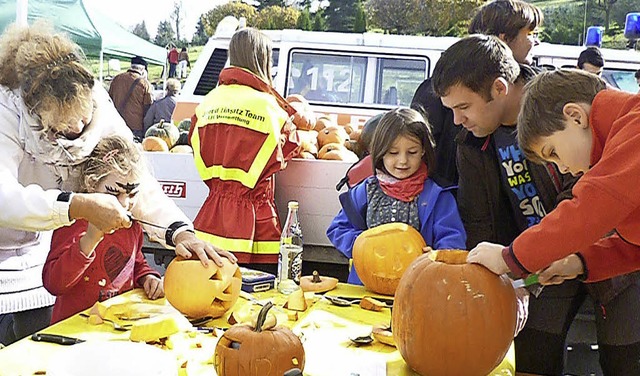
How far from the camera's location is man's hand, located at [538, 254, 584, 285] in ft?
6.21

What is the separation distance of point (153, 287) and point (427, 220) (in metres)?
1.19

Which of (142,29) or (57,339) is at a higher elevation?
(142,29)

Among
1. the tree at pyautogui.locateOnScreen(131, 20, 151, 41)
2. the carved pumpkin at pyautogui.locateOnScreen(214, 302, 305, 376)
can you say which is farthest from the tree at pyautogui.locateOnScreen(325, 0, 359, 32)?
the carved pumpkin at pyautogui.locateOnScreen(214, 302, 305, 376)

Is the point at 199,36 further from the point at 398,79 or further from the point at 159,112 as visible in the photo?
the point at 398,79

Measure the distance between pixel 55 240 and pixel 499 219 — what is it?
67.7 inches

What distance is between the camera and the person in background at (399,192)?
2.96m

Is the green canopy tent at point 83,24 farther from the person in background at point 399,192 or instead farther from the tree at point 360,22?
the person in background at point 399,192

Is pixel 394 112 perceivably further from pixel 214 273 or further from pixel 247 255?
pixel 247 255

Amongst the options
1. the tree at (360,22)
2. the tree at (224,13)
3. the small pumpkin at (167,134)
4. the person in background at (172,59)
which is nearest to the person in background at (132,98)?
the small pumpkin at (167,134)

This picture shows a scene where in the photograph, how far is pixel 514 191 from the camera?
2.71 metres

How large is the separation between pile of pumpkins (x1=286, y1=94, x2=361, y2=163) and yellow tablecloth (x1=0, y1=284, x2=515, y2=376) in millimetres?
2483

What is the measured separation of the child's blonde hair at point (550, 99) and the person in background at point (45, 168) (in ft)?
Answer: 3.42

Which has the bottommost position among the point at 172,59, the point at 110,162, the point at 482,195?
the point at 482,195

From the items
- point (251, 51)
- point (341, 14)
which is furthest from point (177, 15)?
point (251, 51)
